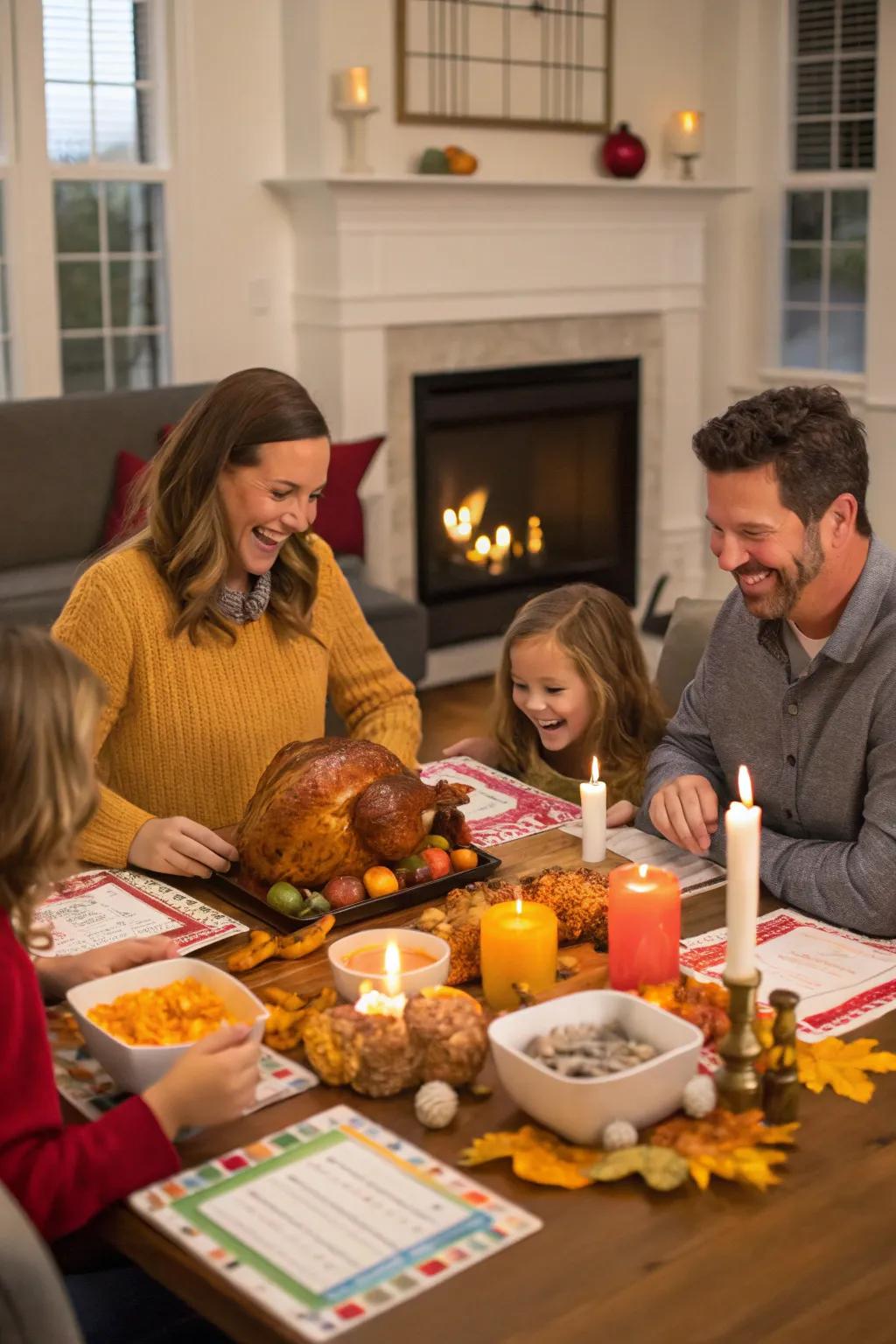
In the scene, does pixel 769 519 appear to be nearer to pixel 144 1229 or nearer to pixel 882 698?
pixel 882 698

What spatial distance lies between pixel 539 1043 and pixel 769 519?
73cm

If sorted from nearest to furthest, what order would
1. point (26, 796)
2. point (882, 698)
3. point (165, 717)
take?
1. point (26, 796)
2. point (882, 698)
3. point (165, 717)

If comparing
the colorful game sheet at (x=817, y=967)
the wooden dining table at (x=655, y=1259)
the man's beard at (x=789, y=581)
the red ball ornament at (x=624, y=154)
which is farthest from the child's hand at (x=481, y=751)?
the red ball ornament at (x=624, y=154)

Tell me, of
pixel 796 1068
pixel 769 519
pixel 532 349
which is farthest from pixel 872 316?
pixel 796 1068

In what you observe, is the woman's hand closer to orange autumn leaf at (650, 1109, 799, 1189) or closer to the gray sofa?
orange autumn leaf at (650, 1109, 799, 1189)

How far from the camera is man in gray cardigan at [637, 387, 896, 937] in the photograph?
5.65 feet

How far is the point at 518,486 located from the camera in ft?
19.2

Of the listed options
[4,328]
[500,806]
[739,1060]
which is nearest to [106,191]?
[4,328]

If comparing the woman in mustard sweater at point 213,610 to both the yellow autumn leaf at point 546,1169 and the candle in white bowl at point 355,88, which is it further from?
the candle in white bowl at point 355,88

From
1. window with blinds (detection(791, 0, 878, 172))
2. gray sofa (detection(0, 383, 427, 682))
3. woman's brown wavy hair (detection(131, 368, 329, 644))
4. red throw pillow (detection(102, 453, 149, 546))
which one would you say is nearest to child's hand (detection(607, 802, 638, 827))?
woman's brown wavy hair (detection(131, 368, 329, 644))

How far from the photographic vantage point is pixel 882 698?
1.75m

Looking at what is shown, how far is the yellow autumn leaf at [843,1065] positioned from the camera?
1311 millimetres

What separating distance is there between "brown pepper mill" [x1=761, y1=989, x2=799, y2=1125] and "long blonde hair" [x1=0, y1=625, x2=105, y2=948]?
57cm

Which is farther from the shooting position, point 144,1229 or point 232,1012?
point 232,1012
